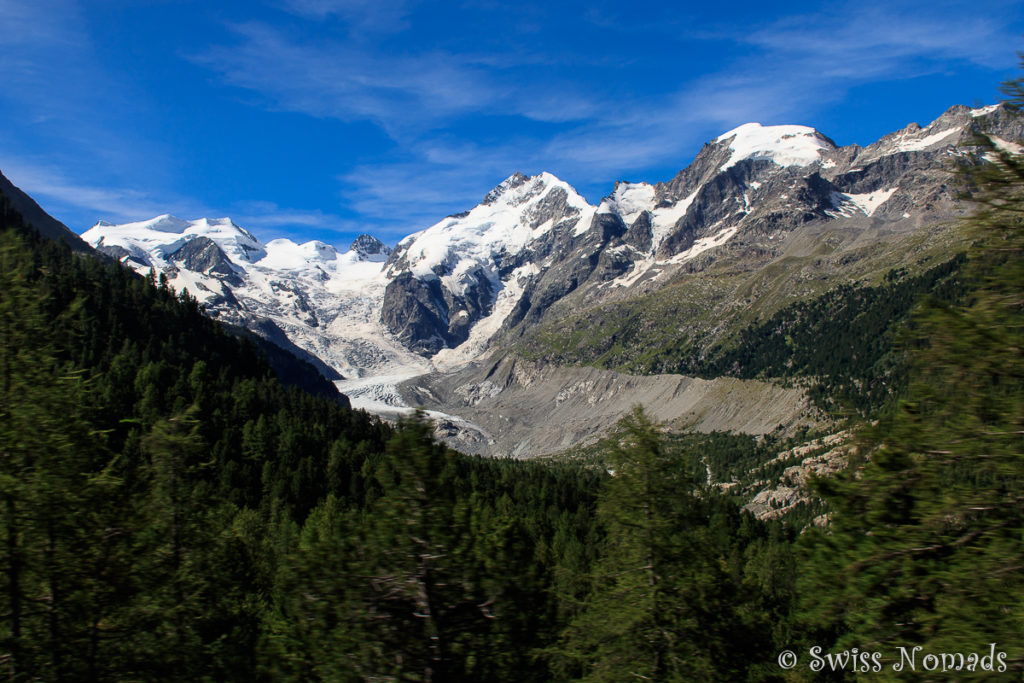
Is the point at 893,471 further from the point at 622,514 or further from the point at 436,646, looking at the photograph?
the point at 436,646

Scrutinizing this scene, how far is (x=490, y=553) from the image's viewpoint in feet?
50.7

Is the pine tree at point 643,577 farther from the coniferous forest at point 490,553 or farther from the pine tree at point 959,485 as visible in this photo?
the pine tree at point 959,485

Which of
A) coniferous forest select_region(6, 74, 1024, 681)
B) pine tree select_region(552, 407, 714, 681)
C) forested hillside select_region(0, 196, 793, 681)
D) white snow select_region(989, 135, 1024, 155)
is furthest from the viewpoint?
pine tree select_region(552, 407, 714, 681)

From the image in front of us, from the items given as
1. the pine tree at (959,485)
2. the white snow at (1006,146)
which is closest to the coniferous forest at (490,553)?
the pine tree at (959,485)

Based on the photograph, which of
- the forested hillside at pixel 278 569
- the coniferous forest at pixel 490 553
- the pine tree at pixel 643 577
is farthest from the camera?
the pine tree at pixel 643 577

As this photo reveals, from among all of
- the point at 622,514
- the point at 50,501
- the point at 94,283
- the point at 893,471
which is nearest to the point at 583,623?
the point at 622,514

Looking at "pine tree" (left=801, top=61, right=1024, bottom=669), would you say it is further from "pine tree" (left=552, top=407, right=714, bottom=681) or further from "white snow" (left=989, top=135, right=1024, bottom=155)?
"pine tree" (left=552, top=407, right=714, bottom=681)

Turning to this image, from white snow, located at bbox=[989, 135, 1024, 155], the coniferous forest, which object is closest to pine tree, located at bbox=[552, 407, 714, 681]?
the coniferous forest

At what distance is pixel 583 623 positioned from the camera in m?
18.8

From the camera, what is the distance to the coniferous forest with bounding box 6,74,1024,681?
12.2 m

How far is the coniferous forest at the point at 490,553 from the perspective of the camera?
40.0ft

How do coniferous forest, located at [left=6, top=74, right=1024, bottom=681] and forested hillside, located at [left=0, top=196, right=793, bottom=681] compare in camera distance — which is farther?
forested hillside, located at [left=0, top=196, right=793, bottom=681]

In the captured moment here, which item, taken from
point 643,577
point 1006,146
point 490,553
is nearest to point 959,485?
point 1006,146

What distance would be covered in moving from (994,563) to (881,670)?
3.19 metres
